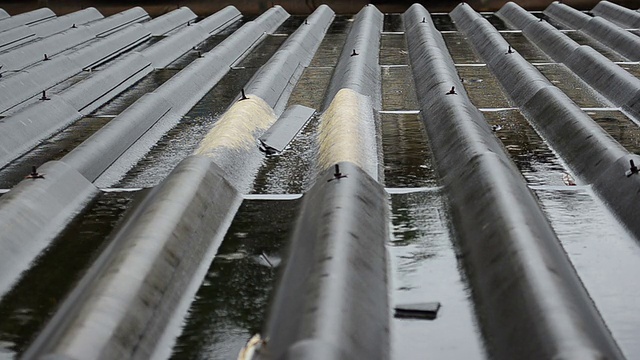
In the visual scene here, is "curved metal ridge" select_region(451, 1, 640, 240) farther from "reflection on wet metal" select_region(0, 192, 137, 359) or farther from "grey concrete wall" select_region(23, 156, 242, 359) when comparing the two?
"reflection on wet metal" select_region(0, 192, 137, 359)

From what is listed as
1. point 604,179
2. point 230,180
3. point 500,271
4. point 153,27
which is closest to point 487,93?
point 604,179

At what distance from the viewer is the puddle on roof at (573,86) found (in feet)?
17.0

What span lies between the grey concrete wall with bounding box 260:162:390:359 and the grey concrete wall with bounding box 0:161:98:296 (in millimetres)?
949

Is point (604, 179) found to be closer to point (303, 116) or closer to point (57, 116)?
point (303, 116)

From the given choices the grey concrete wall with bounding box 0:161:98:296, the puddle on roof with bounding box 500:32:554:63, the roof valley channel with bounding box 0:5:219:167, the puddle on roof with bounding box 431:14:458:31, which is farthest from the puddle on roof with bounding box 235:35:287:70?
the grey concrete wall with bounding box 0:161:98:296

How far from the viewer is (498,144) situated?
13.4 feet

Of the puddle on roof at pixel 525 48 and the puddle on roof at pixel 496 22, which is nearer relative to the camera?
the puddle on roof at pixel 525 48

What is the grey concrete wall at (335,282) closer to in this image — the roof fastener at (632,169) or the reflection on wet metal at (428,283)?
the reflection on wet metal at (428,283)

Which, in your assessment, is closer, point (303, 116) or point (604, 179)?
point (604, 179)

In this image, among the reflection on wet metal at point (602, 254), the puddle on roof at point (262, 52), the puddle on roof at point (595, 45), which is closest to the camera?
the reflection on wet metal at point (602, 254)

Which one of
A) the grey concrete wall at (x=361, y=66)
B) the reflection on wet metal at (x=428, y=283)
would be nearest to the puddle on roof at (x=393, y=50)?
the grey concrete wall at (x=361, y=66)

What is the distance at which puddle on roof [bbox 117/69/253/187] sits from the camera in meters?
3.99

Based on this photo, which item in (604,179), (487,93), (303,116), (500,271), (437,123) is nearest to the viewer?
(500,271)

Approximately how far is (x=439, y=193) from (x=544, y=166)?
67 centimetres
